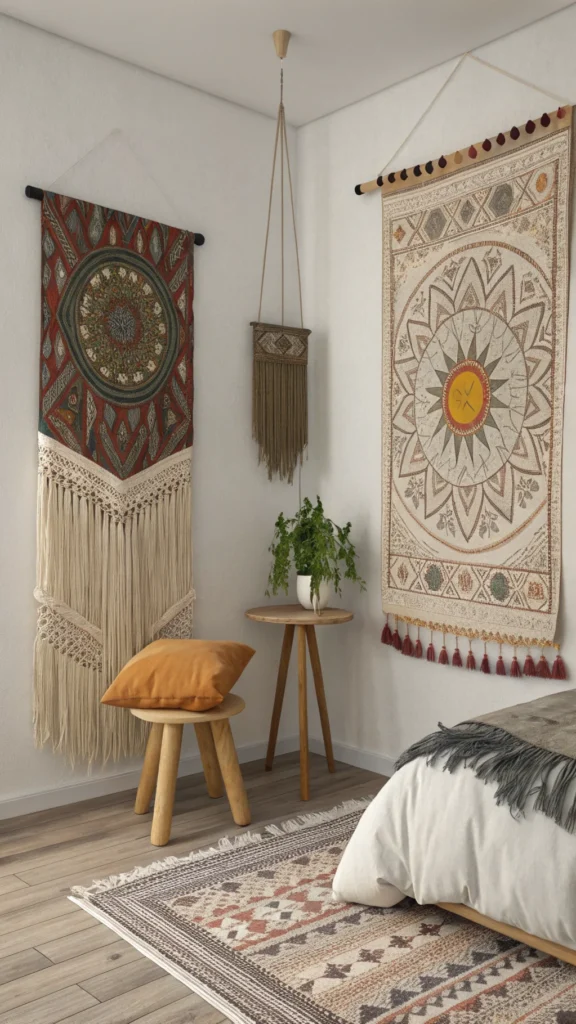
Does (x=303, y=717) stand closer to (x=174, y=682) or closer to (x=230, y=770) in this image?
(x=230, y=770)

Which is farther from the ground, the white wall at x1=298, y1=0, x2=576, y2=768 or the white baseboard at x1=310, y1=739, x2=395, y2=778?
the white wall at x1=298, y1=0, x2=576, y2=768

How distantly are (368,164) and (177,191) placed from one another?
31.2 inches

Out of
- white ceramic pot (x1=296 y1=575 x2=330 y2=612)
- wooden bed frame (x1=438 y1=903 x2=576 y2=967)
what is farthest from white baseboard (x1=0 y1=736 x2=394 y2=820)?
wooden bed frame (x1=438 y1=903 x2=576 y2=967)

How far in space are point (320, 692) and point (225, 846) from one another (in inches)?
35.2

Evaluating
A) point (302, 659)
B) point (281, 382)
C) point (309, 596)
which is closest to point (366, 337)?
point (281, 382)

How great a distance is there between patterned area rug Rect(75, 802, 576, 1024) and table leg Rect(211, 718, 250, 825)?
0.79 feet

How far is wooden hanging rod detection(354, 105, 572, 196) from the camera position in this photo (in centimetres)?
286

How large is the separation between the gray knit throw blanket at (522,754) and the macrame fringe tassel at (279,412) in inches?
66.4

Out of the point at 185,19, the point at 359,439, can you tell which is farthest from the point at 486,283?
the point at 185,19

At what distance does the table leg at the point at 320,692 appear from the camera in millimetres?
3510

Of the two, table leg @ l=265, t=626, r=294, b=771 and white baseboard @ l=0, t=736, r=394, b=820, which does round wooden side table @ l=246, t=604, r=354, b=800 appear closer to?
table leg @ l=265, t=626, r=294, b=771

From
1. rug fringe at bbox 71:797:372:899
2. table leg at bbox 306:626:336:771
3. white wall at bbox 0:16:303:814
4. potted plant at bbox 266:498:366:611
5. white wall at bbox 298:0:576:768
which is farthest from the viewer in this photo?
table leg at bbox 306:626:336:771

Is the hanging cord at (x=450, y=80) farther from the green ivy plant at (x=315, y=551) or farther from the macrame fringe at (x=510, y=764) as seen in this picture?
the macrame fringe at (x=510, y=764)

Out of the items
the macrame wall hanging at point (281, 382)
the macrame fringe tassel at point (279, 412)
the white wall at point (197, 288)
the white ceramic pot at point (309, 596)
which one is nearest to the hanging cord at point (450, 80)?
the macrame wall hanging at point (281, 382)
